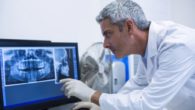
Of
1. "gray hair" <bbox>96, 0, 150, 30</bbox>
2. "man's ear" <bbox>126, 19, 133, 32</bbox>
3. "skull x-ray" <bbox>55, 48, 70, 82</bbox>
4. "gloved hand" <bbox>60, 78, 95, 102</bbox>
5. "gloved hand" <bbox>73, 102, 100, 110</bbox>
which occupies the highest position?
"gray hair" <bbox>96, 0, 150, 30</bbox>

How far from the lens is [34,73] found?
1419 millimetres

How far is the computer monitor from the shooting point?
1.31 metres

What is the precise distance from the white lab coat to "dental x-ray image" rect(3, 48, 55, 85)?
346mm

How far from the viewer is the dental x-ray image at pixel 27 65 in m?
1.32

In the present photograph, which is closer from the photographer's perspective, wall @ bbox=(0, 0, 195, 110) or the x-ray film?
the x-ray film

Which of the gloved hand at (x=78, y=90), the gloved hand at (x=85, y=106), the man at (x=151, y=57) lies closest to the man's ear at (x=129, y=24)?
the man at (x=151, y=57)

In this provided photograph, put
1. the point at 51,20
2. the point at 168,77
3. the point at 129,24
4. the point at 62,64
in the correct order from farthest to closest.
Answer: the point at 51,20, the point at 62,64, the point at 129,24, the point at 168,77

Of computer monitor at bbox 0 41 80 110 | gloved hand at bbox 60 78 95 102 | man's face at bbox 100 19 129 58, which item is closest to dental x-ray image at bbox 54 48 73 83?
computer monitor at bbox 0 41 80 110

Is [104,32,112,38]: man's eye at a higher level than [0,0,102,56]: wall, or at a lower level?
lower

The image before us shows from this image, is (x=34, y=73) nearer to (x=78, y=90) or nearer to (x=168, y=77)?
(x=78, y=90)

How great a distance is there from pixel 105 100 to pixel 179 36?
462 millimetres

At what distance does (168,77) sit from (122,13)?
369 mm

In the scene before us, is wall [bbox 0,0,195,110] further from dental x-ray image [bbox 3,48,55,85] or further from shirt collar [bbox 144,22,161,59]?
shirt collar [bbox 144,22,161,59]

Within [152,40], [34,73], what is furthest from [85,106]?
[152,40]
